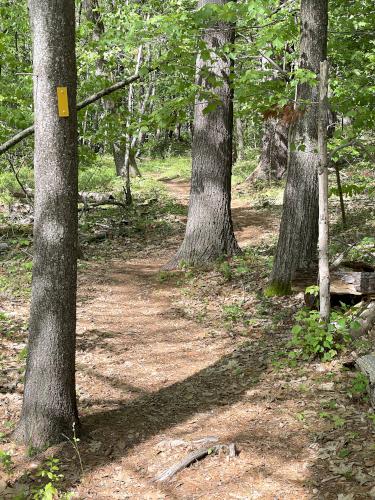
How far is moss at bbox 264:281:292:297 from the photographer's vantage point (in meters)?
7.84

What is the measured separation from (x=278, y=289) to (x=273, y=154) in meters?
12.3

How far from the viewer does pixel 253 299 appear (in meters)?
8.17

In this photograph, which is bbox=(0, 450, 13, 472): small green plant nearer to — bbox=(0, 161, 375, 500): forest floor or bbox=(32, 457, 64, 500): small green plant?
bbox=(0, 161, 375, 500): forest floor

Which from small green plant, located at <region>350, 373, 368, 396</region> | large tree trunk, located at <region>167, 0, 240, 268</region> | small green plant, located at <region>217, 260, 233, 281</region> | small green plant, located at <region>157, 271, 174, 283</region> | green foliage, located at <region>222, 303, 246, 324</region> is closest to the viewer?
small green plant, located at <region>350, 373, 368, 396</region>

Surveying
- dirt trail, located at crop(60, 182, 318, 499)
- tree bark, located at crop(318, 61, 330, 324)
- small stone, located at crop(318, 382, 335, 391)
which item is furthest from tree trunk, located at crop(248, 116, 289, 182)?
small stone, located at crop(318, 382, 335, 391)

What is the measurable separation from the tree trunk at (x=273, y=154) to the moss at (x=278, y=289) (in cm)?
1179

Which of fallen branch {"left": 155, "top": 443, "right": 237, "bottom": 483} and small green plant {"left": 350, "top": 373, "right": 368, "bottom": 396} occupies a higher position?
small green plant {"left": 350, "top": 373, "right": 368, "bottom": 396}

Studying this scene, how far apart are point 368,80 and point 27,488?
9222 mm

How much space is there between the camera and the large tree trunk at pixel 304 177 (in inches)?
278

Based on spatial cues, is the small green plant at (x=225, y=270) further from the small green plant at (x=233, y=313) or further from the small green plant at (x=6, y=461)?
the small green plant at (x=6, y=461)

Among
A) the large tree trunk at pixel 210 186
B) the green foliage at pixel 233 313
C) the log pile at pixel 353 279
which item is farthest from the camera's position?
Result: the large tree trunk at pixel 210 186

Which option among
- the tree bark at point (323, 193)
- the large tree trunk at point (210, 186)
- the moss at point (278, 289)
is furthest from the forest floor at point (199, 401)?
the tree bark at point (323, 193)

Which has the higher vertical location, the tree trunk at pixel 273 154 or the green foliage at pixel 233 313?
the tree trunk at pixel 273 154

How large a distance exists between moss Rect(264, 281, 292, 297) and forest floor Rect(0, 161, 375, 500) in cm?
13
